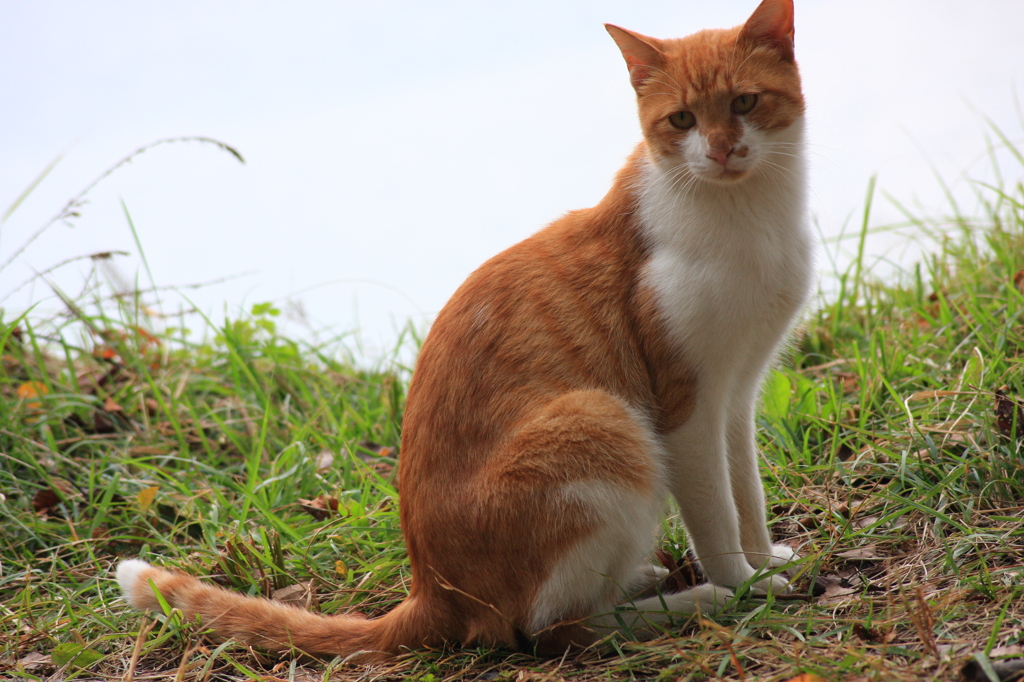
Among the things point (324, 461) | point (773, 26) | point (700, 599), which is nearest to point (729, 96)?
point (773, 26)

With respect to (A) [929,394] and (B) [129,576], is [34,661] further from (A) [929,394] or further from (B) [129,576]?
(A) [929,394]

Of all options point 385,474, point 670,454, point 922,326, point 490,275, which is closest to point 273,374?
point 385,474

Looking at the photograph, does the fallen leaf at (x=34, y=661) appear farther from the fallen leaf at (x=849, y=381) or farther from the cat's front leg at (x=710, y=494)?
the fallen leaf at (x=849, y=381)

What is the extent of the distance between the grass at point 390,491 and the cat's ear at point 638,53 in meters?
1.47

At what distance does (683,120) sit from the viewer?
240 cm

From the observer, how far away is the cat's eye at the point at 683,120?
238 cm

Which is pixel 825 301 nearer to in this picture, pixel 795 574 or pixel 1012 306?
pixel 1012 306

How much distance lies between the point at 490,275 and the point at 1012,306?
223 centimetres

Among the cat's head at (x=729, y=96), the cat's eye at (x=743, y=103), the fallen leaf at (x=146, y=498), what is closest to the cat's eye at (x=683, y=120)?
the cat's head at (x=729, y=96)

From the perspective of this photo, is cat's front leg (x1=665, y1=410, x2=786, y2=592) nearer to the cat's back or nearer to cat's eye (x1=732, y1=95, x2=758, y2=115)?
the cat's back

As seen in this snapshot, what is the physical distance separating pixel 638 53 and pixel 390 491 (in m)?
1.90

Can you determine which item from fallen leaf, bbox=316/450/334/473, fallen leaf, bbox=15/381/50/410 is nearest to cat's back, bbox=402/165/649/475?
fallen leaf, bbox=316/450/334/473

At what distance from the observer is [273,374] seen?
161 inches

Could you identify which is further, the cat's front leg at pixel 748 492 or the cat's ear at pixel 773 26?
the cat's front leg at pixel 748 492
